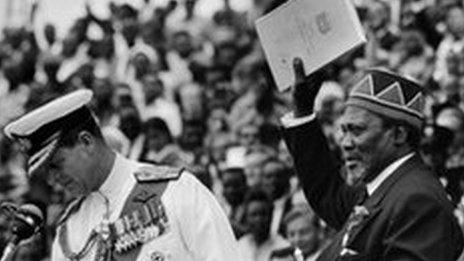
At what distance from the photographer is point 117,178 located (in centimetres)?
517

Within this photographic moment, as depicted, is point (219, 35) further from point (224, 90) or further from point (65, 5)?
point (65, 5)

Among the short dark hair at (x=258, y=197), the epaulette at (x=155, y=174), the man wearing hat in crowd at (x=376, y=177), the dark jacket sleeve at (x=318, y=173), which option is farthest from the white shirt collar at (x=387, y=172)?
the short dark hair at (x=258, y=197)

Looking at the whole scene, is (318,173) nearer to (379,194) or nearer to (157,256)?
(379,194)

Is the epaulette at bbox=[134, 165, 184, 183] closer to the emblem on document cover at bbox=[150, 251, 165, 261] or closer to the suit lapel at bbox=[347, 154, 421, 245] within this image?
the emblem on document cover at bbox=[150, 251, 165, 261]

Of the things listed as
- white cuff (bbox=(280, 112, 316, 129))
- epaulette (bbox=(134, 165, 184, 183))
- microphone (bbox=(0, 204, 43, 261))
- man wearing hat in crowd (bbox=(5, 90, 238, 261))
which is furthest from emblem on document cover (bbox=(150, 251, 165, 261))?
white cuff (bbox=(280, 112, 316, 129))

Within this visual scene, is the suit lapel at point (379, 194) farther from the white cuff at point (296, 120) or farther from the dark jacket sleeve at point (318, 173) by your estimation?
the white cuff at point (296, 120)

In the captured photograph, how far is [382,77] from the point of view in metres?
5.31

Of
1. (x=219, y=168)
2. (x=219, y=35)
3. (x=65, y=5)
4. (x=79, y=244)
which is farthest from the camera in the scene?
(x=65, y=5)

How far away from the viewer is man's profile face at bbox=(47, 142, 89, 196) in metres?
5.04

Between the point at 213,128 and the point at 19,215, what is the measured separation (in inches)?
257

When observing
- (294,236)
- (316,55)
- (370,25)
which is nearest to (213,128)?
(370,25)

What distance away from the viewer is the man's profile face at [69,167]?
504 centimetres

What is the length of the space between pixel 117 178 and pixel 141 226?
23 cm

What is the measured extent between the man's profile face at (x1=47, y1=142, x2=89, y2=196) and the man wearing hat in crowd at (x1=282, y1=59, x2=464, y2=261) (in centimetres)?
100
